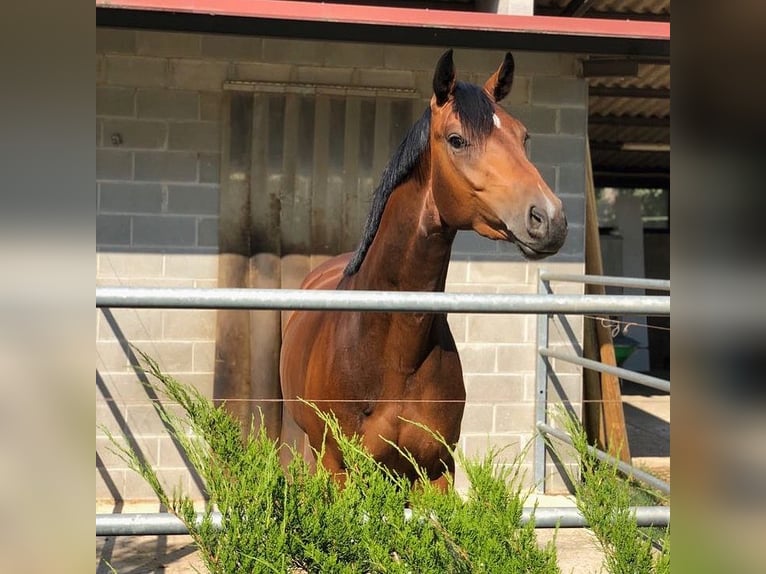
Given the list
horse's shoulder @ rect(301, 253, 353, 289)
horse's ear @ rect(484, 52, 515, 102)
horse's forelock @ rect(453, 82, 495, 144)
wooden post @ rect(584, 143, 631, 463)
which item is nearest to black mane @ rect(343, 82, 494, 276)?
horse's forelock @ rect(453, 82, 495, 144)

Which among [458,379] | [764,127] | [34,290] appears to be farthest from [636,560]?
[458,379]

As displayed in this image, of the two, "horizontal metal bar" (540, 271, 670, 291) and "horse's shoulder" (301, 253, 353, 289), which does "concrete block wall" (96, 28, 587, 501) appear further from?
"horse's shoulder" (301, 253, 353, 289)

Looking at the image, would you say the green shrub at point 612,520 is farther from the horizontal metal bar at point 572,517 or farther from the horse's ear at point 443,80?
the horse's ear at point 443,80

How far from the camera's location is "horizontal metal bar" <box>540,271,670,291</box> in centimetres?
283

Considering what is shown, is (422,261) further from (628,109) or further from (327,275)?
(628,109)

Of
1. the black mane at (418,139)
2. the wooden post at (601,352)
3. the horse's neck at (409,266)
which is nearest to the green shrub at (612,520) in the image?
the horse's neck at (409,266)

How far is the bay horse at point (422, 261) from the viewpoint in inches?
86.4

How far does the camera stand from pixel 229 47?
4.09 m

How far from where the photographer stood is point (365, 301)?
4.06 ft

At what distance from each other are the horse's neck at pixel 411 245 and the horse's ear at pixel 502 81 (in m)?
0.51

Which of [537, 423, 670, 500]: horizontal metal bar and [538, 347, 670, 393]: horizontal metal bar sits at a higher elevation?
[538, 347, 670, 393]: horizontal metal bar

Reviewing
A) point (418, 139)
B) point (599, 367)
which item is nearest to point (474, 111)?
point (418, 139)

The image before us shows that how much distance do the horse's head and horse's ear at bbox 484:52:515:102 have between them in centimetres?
25

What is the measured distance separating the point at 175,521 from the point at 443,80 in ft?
5.26
